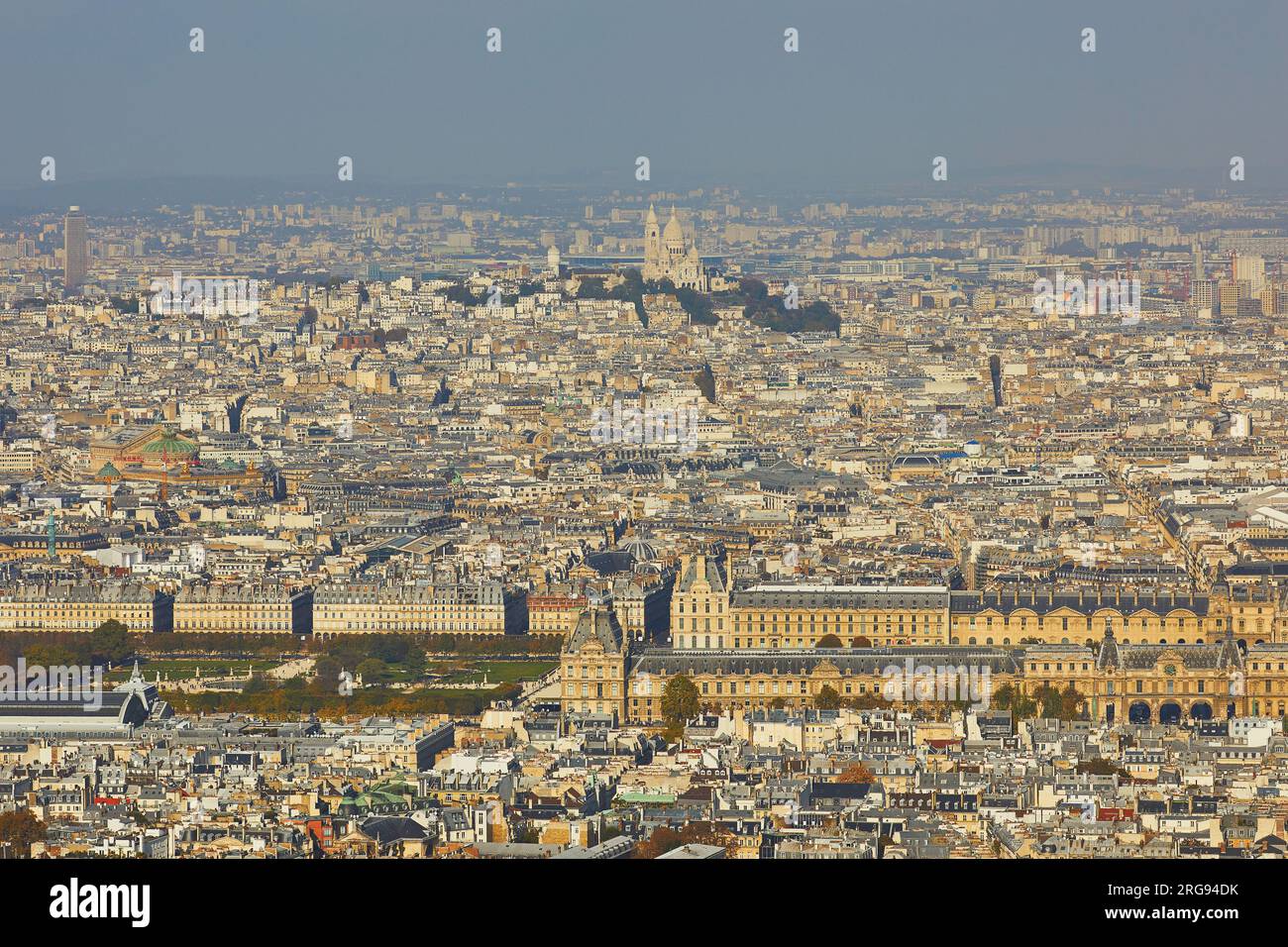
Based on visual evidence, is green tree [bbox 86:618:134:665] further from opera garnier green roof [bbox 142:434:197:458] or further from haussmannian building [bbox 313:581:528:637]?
opera garnier green roof [bbox 142:434:197:458]

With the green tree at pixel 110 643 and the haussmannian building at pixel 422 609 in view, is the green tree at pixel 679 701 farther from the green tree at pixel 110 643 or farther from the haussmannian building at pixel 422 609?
the green tree at pixel 110 643

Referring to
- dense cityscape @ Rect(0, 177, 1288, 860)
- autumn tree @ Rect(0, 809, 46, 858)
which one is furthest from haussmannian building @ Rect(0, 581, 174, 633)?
autumn tree @ Rect(0, 809, 46, 858)

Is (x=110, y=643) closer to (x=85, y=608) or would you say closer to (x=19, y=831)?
(x=85, y=608)

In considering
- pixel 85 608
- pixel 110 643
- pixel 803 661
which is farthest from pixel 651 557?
pixel 803 661

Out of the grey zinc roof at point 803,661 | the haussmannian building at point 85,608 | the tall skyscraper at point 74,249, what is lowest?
the grey zinc roof at point 803,661

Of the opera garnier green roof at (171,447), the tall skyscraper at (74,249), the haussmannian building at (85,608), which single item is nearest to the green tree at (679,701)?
the haussmannian building at (85,608)
